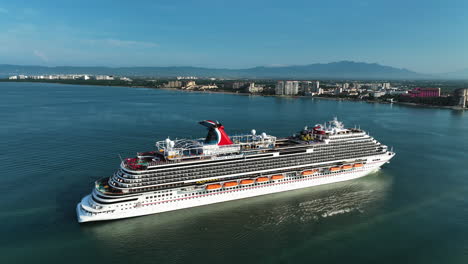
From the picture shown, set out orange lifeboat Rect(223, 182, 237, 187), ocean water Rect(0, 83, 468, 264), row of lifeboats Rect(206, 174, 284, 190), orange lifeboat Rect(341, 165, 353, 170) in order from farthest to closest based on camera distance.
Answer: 1. orange lifeboat Rect(341, 165, 353, 170)
2. orange lifeboat Rect(223, 182, 237, 187)
3. row of lifeboats Rect(206, 174, 284, 190)
4. ocean water Rect(0, 83, 468, 264)

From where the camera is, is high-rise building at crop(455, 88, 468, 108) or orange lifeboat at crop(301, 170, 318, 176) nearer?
orange lifeboat at crop(301, 170, 318, 176)

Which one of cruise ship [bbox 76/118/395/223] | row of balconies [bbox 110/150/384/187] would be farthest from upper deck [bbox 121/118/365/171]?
row of balconies [bbox 110/150/384/187]

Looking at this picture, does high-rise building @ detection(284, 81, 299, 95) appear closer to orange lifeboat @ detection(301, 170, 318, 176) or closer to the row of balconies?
the row of balconies

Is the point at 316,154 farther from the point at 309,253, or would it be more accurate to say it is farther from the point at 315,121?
the point at 315,121

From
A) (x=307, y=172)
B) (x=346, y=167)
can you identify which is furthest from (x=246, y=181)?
(x=346, y=167)

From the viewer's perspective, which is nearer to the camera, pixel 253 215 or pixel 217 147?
pixel 253 215

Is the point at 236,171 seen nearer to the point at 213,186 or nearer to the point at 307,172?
the point at 213,186

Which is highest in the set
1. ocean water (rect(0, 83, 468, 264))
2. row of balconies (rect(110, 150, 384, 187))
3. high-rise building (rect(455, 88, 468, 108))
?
high-rise building (rect(455, 88, 468, 108))
